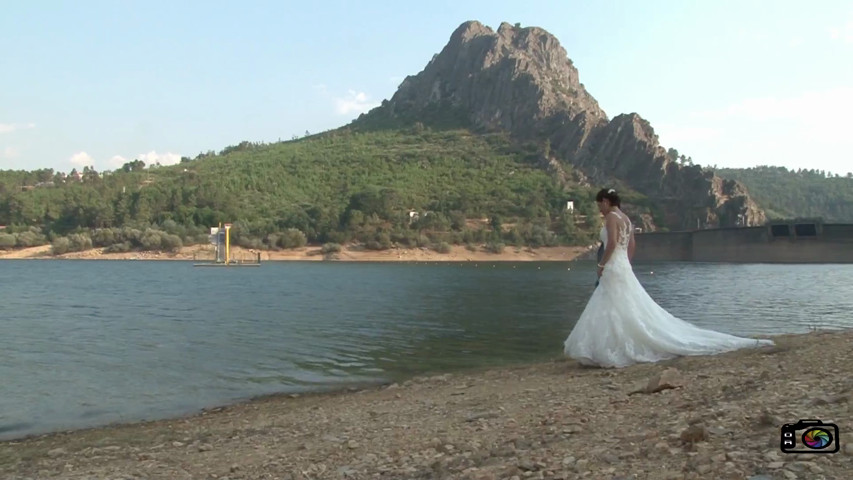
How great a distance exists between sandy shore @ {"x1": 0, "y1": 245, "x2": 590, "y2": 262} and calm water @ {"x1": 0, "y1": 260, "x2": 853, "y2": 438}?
209ft

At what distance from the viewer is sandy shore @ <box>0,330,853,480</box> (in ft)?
16.0

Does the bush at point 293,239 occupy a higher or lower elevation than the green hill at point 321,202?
→ lower

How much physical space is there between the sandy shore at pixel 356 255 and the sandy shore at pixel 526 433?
3822 inches

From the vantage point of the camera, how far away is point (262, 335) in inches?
882

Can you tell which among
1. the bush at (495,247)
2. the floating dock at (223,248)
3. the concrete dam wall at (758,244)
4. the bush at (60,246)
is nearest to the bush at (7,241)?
the bush at (60,246)

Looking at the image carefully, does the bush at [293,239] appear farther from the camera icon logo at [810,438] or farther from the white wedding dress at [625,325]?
the camera icon logo at [810,438]

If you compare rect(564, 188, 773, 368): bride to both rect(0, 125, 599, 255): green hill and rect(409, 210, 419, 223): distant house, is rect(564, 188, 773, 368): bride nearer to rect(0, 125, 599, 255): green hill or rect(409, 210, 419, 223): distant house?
rect(0, 125, 599, 255): green hill

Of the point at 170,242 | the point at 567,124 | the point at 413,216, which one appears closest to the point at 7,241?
the point at 170,242

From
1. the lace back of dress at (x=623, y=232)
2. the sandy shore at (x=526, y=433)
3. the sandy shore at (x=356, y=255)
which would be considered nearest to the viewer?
the sandy shore at (x=526, y=433)

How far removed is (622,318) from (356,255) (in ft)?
330

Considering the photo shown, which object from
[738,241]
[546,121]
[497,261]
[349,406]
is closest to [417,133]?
[546,121]

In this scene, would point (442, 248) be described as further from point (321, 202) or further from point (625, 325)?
point (625, 325)

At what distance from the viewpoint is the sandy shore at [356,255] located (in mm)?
108312

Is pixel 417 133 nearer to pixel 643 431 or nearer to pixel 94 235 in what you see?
pixel 94 235
